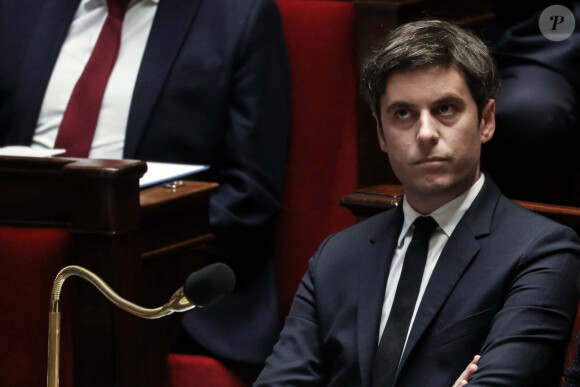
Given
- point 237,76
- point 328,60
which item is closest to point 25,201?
point 237,76

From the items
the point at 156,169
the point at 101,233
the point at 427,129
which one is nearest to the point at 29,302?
the point at 101,233

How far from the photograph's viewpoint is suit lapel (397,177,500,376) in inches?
35.6

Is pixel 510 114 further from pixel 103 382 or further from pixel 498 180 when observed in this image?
pixel 103 382

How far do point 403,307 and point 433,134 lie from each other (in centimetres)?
16

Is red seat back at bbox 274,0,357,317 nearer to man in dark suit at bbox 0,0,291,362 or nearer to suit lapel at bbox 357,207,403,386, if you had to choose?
man in dark suit at bbox 0,0,291,362

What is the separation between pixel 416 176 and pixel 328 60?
521mm

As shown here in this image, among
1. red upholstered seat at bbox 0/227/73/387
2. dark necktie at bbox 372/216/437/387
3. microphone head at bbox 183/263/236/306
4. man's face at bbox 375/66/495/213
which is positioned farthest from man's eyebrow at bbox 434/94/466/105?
red upholstered seat at bbox 0/227/73/387

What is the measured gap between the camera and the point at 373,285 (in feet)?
3.17

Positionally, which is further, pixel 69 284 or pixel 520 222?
pixel 69 284

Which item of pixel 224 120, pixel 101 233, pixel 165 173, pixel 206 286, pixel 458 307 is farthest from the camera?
pixel 224 120

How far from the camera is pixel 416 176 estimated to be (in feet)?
3.11

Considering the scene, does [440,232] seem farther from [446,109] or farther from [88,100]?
[88,100]

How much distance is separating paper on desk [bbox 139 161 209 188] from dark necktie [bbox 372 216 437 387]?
35 cm

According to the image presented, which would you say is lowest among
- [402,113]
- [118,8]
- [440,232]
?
[440,232]
